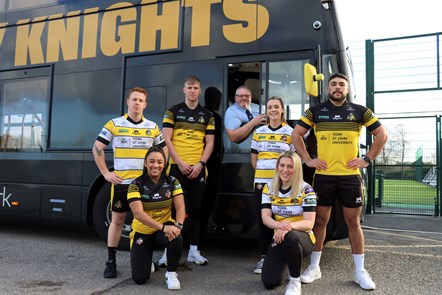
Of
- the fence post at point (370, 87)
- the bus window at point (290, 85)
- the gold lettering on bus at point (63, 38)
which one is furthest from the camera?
the fence post at point (370, 87)

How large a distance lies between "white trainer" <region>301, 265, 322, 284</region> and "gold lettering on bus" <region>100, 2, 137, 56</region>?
130 inches

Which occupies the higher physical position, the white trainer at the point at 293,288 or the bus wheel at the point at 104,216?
the bus wheel at the point at 104,216

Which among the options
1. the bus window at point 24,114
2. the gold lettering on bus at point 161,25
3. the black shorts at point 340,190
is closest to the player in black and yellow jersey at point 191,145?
the gold lettering on bus at point 161,25

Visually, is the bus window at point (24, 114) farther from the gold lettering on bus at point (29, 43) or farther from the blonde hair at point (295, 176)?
the blonde hair at point (295, 176)

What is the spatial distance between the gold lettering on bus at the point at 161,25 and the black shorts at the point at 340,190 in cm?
242

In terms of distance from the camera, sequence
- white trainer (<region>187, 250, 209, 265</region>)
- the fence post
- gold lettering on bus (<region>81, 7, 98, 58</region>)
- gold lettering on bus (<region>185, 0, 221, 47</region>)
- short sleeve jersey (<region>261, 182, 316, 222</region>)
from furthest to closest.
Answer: the fence post, gold lettering on bus (<region>81, 7, 98, 58</region>), gold lettering on bus (<region>185, 0, 221, 47</region>), white trainer (<region>187, 250, 209, 265</region>), short sleeve jersey (<region>261, 182, 316, 222</region>)

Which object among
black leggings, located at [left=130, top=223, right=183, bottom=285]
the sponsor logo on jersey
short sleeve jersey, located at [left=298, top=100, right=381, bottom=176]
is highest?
short sleeve jersey, located at [left=298, top=100, right=381, bottom=176]

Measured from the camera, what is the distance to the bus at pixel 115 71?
14.3 ft

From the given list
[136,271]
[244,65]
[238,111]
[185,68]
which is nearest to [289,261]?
[136,271]

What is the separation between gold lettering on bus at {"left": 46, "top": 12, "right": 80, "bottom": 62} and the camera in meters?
5.44

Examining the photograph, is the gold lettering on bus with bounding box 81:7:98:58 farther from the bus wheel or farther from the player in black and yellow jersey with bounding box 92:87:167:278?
the bus wheel

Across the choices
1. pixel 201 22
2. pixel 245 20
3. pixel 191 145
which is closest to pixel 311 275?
pixel 191 145

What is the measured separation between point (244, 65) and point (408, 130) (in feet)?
19.5

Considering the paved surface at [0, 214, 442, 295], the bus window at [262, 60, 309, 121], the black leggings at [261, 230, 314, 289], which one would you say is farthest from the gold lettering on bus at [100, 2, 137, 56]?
the black leggings at [261, 230, 314, 289]
